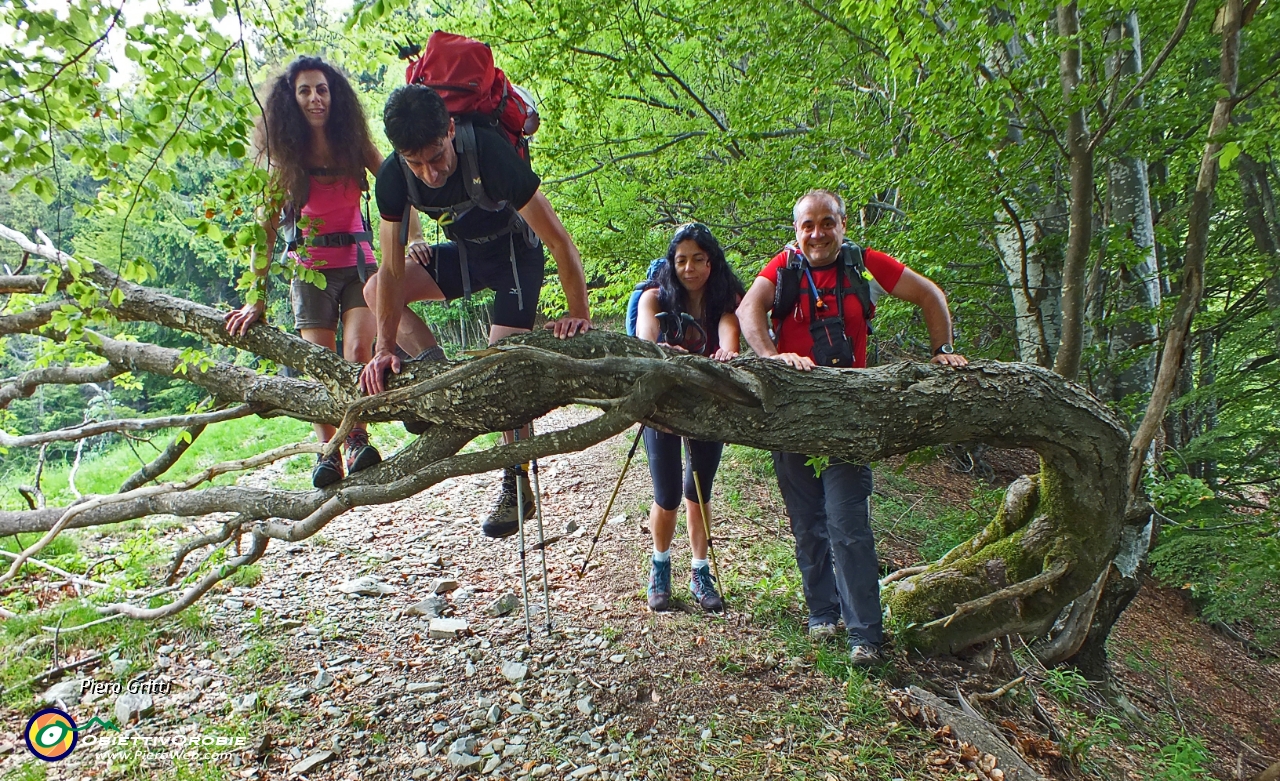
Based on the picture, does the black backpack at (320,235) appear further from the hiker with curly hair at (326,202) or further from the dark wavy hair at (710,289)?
the dark wavy hair at (710,289)

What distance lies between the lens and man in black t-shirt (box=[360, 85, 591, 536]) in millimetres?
2260

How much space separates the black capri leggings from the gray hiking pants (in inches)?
17.2

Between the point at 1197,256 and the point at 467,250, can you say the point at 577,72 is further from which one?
the point at 1197,256

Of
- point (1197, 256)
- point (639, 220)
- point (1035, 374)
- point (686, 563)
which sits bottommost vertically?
point (686, 563)

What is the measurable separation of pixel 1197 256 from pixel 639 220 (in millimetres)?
4745

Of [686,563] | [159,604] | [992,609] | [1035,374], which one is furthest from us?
[686,563]

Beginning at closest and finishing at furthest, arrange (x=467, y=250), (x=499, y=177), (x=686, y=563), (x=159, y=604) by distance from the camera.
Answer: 1. (x=499, y=177)
2. (x=467, y=250)
3. (x=159, y=604)
4. (x=686, y=563)

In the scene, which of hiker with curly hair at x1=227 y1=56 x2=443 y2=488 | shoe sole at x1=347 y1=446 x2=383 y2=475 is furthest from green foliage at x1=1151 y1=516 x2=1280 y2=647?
hiker with curly hair at x1=227 y1=56 x2=443 y2=488

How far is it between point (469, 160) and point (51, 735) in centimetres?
335

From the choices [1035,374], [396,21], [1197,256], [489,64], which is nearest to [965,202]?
[1197,256]

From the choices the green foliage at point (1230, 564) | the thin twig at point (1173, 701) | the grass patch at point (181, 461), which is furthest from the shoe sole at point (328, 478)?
the green foliage at point (1230, 564)

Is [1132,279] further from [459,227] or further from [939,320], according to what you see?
[459,227]

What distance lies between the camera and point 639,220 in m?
6.72

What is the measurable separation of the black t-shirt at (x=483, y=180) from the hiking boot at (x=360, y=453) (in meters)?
1.11
